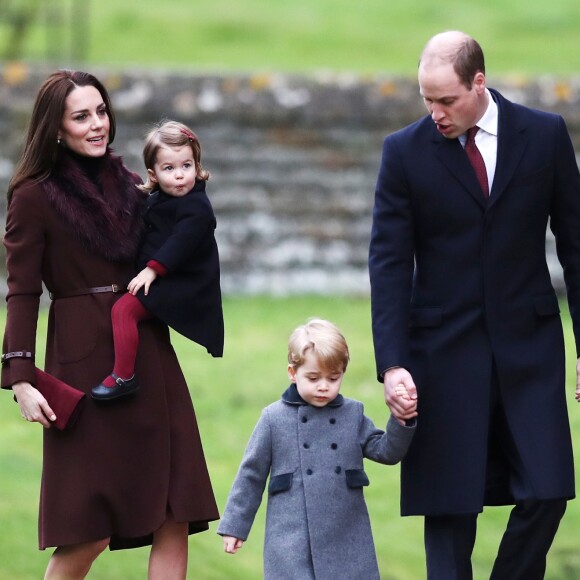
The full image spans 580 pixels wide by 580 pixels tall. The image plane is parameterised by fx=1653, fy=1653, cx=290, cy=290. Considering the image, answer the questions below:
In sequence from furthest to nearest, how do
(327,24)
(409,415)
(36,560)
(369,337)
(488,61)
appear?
(327,24), (488,61), (369,337), (36,560), (409,415)

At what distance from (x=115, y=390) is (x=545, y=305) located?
1.49 m

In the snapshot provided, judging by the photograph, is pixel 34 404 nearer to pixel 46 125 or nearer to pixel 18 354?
pixel 18 354

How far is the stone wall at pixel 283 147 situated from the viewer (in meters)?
11.0

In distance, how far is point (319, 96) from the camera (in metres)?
11.2

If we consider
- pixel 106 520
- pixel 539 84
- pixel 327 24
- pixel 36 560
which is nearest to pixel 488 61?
pixel 327 24

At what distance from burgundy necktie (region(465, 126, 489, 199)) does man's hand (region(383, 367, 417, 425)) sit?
26.7 inches

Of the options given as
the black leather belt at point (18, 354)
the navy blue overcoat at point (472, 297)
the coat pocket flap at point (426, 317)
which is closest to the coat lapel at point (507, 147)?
the navy blue overcoat at point (472, 297)

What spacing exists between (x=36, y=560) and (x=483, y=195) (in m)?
2.71

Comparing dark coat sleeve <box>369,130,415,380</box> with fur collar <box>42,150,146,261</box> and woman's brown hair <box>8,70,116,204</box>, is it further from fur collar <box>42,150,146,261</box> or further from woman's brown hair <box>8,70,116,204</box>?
woman's brown hair <box>8,70,116,204</box>

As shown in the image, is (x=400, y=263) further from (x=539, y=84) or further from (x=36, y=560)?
(x=539, y=84)

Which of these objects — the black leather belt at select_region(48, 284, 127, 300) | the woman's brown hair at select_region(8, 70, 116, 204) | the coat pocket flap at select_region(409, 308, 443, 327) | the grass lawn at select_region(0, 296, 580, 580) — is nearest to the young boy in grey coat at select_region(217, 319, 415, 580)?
the coat pocket flap at select_region(409, 308, 443, 327)

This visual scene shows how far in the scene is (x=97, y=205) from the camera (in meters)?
5.54

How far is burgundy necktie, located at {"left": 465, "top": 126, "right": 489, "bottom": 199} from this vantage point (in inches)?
221

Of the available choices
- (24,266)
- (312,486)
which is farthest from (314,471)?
(24,266)
